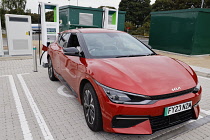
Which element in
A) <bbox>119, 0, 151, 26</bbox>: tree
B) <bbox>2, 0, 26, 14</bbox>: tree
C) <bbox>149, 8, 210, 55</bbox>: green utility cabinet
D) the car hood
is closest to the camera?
the car hood

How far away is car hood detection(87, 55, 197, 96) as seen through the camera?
93.6 inches

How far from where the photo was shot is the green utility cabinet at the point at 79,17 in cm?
1138

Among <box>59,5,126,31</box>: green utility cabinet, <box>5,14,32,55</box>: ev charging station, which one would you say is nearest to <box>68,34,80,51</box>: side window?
<box>5,14,32,55</box>: ev charging station

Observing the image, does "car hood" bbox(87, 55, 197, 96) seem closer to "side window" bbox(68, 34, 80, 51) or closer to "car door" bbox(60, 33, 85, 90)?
"car door" bbox(60, 33, 85, 90)

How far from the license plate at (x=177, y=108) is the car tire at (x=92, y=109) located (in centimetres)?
92

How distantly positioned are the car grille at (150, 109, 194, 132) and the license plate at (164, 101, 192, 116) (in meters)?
0.07

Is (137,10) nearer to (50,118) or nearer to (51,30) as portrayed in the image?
(51,30)

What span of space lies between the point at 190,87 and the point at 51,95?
3253 mm

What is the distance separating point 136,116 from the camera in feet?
7.47

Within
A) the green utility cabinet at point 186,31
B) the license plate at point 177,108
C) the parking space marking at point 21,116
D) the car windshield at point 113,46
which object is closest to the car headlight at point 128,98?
the license plate at point 177,108

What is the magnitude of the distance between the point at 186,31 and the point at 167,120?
1038 centimetres

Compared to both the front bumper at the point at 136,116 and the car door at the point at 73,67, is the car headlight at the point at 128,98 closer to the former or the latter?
the front bumper at the point at 136,116

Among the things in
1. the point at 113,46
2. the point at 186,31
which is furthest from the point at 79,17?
the point at 113,46

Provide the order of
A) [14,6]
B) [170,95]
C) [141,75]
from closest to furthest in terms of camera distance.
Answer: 1. [170,95]
2. [141,75]
3. [14,6]
